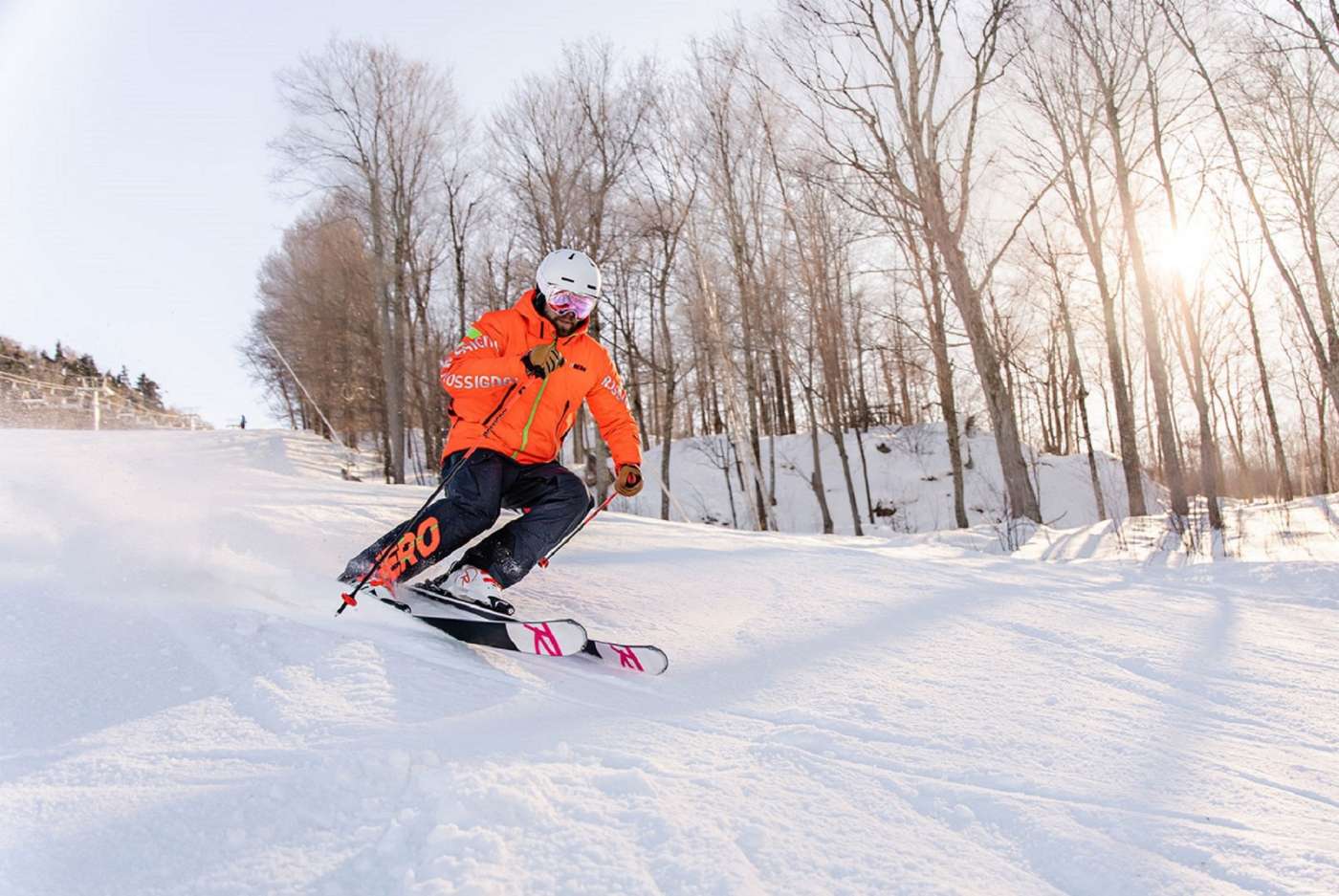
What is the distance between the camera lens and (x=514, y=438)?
3.36 meters

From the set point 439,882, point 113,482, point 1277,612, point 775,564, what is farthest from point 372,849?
point 1277,612

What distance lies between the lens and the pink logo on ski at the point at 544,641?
2666 mm

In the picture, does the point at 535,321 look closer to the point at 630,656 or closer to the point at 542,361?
the point at 542,361

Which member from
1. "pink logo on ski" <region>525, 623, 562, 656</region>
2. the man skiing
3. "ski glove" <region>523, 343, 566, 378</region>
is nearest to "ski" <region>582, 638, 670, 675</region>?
"pink logo on ski" <region>525, 623, 562, 656</region>

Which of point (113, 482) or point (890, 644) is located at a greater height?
point (113, 482)

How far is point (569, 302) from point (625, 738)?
209 centimetres

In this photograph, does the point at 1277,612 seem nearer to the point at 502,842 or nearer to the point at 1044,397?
the point at 502,842

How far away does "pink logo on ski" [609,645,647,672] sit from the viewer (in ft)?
8.55

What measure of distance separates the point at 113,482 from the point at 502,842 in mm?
3848

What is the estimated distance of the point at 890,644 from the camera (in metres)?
2.93

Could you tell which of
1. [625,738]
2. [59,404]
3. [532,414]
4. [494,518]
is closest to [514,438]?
[532,414]

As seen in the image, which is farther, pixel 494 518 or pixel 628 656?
pixel 494 518

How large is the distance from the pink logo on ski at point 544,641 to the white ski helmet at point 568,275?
5.02 ft

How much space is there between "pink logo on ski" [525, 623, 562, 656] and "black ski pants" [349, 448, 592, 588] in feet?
1.91
